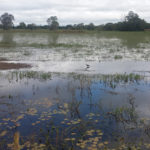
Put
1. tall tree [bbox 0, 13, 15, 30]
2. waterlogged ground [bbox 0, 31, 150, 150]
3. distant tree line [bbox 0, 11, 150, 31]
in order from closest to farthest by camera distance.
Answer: waterlogged ground [bbox 0, 31, 150, 150], distant tree line [bbox 0, 11, 150, 31], tall tree [bbox 0, 13, 15, 30]

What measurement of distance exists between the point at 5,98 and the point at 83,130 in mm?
3460

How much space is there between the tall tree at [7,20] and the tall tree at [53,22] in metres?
18.9

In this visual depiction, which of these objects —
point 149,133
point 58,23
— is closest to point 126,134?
point 149,133

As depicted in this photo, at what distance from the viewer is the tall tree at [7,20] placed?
105 metres

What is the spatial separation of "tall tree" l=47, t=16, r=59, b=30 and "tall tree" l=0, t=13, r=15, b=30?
1893cm

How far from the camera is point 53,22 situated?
109562mm

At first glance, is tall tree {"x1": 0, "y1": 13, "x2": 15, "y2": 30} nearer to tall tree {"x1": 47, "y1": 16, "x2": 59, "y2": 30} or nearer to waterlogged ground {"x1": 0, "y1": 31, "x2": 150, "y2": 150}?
tall tree {"x1": 47, "y1": 16, "x2": 59, "y2": 30}

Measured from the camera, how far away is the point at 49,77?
32.4ft

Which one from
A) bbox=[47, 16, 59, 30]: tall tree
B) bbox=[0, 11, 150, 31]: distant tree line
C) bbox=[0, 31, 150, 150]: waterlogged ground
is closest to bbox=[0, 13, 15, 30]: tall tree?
bbox=[0, 11, 150, 31]: distant tree line

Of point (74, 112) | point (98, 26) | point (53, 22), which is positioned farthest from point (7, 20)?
point (74, 112)

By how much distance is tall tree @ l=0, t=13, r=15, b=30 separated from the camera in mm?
105000

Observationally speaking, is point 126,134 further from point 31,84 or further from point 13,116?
point 31,84

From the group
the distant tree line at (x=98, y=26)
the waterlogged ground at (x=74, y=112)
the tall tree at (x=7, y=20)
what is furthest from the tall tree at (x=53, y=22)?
the waterlogged ground at (x=74, y=112)

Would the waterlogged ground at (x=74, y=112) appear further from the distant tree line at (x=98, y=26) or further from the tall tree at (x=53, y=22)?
the tall tree at (x=53, y=22)
